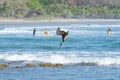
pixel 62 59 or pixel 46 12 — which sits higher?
pixel 62 59

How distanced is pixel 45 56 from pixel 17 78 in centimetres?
993

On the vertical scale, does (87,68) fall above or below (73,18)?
above

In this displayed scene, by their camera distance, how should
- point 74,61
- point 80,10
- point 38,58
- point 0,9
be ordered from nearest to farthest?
1. point 74,61
2. point 38,58
3. point 0,9
4. point 80,10

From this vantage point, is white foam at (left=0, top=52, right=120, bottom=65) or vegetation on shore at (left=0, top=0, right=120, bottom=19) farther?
vegetation on shore at (left=0, top=0, right=120, bottom=19)

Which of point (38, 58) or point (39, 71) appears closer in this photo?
point (39, 71)

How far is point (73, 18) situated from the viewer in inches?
7190

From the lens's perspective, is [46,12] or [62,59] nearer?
[62,59]

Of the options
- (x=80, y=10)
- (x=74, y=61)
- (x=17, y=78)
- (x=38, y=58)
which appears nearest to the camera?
(x=17, y=78)

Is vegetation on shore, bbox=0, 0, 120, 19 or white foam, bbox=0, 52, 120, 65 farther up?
white foam, bbox=0, 52, 120, 65

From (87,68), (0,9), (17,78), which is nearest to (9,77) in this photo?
(17,78)

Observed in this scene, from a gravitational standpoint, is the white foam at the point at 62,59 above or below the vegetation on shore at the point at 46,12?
above

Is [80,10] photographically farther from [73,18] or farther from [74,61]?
[74,61]

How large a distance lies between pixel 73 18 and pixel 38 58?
146407mm

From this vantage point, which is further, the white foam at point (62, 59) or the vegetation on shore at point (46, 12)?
the vegetation on shore at point (46, 12)
